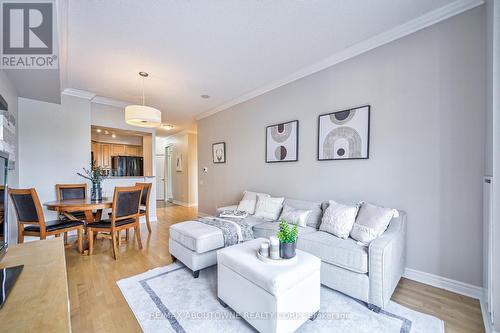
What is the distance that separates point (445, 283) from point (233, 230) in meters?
2.24

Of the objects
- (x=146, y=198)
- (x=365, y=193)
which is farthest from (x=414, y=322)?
(x=146, y=198)

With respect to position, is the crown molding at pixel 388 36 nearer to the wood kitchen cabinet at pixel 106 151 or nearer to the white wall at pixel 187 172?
the white wall at pixel 187 172

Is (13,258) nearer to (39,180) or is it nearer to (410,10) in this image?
(39,180)

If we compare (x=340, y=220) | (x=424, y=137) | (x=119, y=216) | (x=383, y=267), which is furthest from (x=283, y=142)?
(x=119, y=216)

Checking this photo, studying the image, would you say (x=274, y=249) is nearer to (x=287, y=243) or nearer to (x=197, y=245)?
(x=287, y=243)

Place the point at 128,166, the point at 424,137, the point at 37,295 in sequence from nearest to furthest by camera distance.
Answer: the point at 37,295 → the point at 424,137 → the point at 128,166

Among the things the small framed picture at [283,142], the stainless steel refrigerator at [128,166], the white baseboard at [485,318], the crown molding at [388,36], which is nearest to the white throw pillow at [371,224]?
the white baseboard at [485,318]

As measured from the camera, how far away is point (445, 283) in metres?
2.10

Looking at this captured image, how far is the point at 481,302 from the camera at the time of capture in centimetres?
187

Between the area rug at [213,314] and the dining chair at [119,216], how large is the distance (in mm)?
978

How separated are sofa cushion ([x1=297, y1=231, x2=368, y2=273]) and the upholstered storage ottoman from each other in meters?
0.96

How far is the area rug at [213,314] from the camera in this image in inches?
63.4

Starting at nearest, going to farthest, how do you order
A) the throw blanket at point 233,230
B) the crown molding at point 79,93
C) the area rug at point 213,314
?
1. the area rug at point 213,314
2. the throw blanket at point 233,230
3. the crown molding at point 79,93

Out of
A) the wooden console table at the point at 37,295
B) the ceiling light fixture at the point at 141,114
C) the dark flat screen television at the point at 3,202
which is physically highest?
the ceiling light fixture at the point at 141,114
